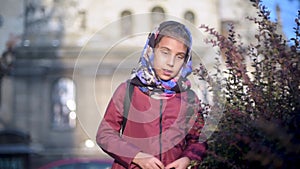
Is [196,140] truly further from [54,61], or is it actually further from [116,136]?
[54,61]

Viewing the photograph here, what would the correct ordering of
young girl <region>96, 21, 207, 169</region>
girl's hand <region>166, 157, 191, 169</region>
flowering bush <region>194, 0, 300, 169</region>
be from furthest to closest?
young girl <region>96, 21, 207, 169</region> < girl's hand <region>166, 157, 191, 169</region> < flowering bush <region>194, 0, 300, 169</region>

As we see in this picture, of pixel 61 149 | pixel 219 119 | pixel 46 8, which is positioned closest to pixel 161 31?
pixel 219 119

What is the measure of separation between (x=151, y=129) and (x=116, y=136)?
19 centimetres

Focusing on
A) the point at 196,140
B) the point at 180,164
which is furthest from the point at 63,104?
the point at 180,164

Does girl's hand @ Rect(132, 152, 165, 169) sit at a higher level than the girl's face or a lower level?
lower

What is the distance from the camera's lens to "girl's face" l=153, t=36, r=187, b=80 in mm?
3242

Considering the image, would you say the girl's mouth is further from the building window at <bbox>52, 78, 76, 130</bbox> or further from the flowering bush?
the building window at <bbox>52, 78, 76, 130</bbox>

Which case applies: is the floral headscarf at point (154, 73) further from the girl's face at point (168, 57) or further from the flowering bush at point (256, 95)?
the flowering bush at point (256, 95)

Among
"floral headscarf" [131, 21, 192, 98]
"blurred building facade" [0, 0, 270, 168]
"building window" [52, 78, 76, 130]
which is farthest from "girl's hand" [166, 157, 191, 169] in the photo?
"building window" [52, 78, 76, 130]

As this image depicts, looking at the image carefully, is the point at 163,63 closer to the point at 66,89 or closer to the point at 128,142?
the point at 128,142

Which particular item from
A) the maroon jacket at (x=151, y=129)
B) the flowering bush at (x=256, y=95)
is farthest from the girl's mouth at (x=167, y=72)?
the flowering bush at (x=256, y=95)

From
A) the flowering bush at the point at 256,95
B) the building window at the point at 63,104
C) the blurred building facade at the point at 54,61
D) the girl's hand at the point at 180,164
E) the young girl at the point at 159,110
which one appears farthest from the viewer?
the building window at the point at 63,104

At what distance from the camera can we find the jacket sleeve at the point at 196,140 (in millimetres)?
3205

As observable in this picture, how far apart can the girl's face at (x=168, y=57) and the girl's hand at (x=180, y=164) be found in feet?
1.44
